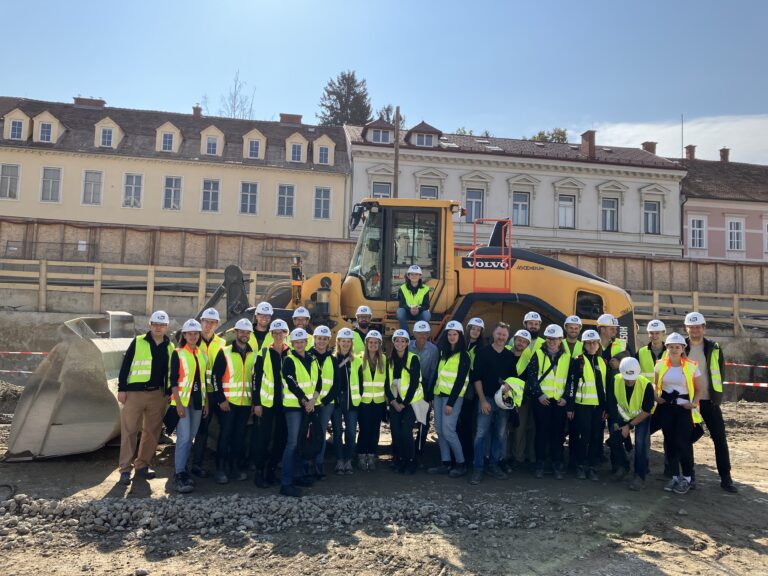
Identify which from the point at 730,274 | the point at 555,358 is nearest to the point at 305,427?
the point at 555,358

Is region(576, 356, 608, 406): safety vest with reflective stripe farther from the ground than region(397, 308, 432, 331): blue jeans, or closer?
closer

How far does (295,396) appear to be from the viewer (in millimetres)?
6027

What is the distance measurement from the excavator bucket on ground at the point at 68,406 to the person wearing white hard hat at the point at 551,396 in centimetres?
485

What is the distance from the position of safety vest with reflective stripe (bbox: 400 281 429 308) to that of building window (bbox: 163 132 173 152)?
83.9 feet

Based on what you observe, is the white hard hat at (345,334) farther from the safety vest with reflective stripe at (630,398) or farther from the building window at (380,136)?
the building window at (380,136)

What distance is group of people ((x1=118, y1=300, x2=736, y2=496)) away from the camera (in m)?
6.18

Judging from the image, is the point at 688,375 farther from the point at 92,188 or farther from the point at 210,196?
the point at 92,188

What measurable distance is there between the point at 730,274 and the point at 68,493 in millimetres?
21489

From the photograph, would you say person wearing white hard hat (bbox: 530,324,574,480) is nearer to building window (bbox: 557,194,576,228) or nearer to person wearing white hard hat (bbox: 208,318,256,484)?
person wearing white hard hat (bbox: 208,318,256,484)

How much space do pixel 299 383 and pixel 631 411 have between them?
3.64m

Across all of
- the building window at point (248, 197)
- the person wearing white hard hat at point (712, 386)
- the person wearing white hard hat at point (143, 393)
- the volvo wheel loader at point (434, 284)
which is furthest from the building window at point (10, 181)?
the person wearing white hard hat at point (712, 386)

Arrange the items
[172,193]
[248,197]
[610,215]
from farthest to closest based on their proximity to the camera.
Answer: [610,215] → [248,197] → [172,193]

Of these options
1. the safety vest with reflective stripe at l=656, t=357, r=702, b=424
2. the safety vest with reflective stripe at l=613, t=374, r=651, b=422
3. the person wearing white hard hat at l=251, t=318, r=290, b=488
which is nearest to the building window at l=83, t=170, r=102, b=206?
the person wearing white hard hat at l=251, t=318, r=290, b=488

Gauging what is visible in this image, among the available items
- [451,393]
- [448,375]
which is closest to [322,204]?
[448,375]
